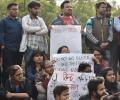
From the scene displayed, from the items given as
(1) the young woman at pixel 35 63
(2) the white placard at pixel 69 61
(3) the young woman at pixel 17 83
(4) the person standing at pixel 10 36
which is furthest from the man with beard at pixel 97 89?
(4) the person standing at pixel 10 36

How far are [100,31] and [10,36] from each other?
6.47 feet

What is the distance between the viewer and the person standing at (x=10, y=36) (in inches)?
403

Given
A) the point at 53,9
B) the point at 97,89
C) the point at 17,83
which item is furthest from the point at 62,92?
the point at 53,9

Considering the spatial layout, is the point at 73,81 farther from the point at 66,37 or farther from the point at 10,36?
the point at 10,36

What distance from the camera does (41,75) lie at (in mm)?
9695

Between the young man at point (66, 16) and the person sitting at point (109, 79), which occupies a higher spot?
the young man at point (66, 16)

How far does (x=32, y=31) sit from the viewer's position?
33.5 feet

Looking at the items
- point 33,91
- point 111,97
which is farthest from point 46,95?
point 111,97

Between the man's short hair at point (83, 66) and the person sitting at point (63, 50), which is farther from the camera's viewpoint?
the person sitting at point (63, 50)

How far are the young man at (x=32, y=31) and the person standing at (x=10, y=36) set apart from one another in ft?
0.47

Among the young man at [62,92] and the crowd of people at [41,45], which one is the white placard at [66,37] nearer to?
the crowd of people at [41,45]

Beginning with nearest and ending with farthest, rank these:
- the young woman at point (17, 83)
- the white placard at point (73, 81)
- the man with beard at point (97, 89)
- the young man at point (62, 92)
A: the young man at point (62, 92), the man with beard at point (97, 89), the young woman at point (17, 83), the white placard at point (73, 81)

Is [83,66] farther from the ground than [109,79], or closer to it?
farther from the ground

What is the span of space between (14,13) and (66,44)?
134cm
